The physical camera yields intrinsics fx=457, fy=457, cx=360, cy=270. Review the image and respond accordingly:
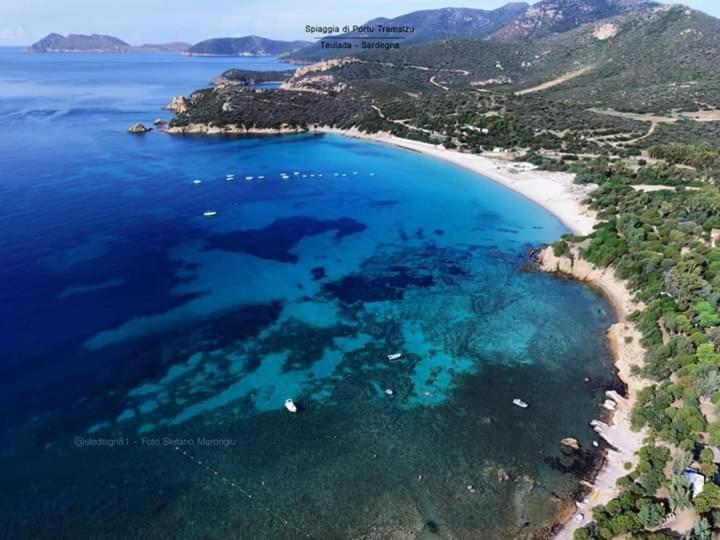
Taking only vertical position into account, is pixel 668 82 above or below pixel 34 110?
above

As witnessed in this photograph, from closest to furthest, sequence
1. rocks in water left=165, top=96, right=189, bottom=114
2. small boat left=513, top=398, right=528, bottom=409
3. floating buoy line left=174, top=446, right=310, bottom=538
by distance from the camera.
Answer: floating buoy line left=174, top=446, right=310, bottom=538 < small boat left=513, top=398, right=528, bottom=409 < rocks in water left=165, top=96, right=189, bottom=114

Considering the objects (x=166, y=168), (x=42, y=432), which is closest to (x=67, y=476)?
(x=42, y=432)

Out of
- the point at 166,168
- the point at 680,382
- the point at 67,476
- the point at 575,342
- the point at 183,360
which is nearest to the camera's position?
the point at 67,476

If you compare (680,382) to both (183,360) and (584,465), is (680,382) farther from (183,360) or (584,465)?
(183,360)

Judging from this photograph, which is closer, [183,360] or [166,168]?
[183,360]

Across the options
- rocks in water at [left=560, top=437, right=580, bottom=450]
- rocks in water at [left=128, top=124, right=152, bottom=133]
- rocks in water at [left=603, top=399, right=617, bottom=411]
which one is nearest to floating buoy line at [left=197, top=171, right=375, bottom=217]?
rocks in water at [left=128, top=124, right=152, bottom=133]

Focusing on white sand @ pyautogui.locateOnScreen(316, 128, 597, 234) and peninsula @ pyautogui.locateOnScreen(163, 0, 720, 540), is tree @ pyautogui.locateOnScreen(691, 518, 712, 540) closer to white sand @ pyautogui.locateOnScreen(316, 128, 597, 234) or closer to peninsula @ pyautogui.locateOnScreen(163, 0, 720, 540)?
peninsula @ pyautogui.locateOnScreen(163, 0, 720, 540)
